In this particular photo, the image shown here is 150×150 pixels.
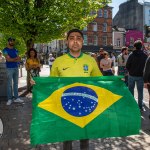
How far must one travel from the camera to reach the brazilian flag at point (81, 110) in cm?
365

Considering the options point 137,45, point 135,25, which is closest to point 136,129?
point 137,45

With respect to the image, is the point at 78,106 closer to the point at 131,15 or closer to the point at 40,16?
the point at 40,16

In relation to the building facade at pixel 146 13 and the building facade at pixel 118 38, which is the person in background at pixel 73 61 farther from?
the building facade at pixel 146 13

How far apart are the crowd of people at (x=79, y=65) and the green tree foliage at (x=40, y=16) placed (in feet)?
5.48

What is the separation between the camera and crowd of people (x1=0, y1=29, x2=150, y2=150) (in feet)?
13.4

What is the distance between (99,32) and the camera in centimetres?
7038

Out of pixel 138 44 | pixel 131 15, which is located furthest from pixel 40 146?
pixel 131 15

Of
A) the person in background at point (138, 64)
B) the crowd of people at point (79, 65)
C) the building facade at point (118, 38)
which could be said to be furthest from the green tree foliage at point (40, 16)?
the building facade at point (118, 38)

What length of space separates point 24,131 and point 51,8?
8120mm

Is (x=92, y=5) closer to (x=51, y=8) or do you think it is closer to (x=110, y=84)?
(x=51, y=8)

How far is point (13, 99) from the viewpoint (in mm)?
10805

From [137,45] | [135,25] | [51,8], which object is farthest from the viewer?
[135,25]

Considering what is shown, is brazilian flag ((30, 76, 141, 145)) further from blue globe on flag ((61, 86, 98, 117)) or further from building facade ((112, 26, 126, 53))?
building facade ((112, 26, 126, 53))

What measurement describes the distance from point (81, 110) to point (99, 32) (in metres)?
67.4
